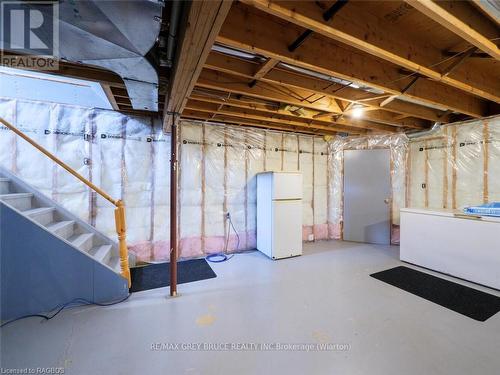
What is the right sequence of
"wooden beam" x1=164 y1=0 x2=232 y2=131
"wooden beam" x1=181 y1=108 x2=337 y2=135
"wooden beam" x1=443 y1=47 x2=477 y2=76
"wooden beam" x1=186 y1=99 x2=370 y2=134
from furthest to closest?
"wooden beam" x1=181 y1=108 x2=337 y2=135
"wooden beam" x1=186 y1=99 x2=370 y2=134
"wooden beam" x1=443 y1=47 x2=477 y2=76
"wooden beam" x1=164 y1=0 x2=232 y2=131

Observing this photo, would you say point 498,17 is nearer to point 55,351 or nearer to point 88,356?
point 88,356

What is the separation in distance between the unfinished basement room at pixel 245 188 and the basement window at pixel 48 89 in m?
0.03

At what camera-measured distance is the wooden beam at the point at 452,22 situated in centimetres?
124

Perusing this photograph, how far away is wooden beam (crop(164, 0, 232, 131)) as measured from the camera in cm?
104

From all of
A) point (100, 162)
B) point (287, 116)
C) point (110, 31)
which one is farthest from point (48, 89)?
point (287, 116)

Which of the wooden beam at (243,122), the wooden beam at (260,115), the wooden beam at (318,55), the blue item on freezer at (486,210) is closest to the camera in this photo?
the wooden beam at (318,55)

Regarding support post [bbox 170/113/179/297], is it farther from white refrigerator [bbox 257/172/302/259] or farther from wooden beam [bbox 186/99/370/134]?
white refrigerator [bbox 257/172/302/259]

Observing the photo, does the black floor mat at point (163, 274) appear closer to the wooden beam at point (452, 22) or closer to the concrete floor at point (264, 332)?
the concrete floor at point (264, 332)

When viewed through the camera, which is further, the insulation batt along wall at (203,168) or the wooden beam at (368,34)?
the insulation batt along wall at (203,168)

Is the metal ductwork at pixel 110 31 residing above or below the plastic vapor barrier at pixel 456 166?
above

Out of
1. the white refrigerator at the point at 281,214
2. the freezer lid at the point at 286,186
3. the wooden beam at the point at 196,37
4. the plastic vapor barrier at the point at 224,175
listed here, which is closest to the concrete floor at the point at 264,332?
the white refrigerator at the point at 281,214

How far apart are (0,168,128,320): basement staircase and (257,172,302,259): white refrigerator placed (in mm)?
2285

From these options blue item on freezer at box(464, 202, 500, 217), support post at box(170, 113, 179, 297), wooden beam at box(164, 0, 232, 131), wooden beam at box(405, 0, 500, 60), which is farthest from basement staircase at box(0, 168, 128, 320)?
blue item on freezer at box(464, 202, 500, 217)

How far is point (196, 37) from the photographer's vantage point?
48.6 inches
